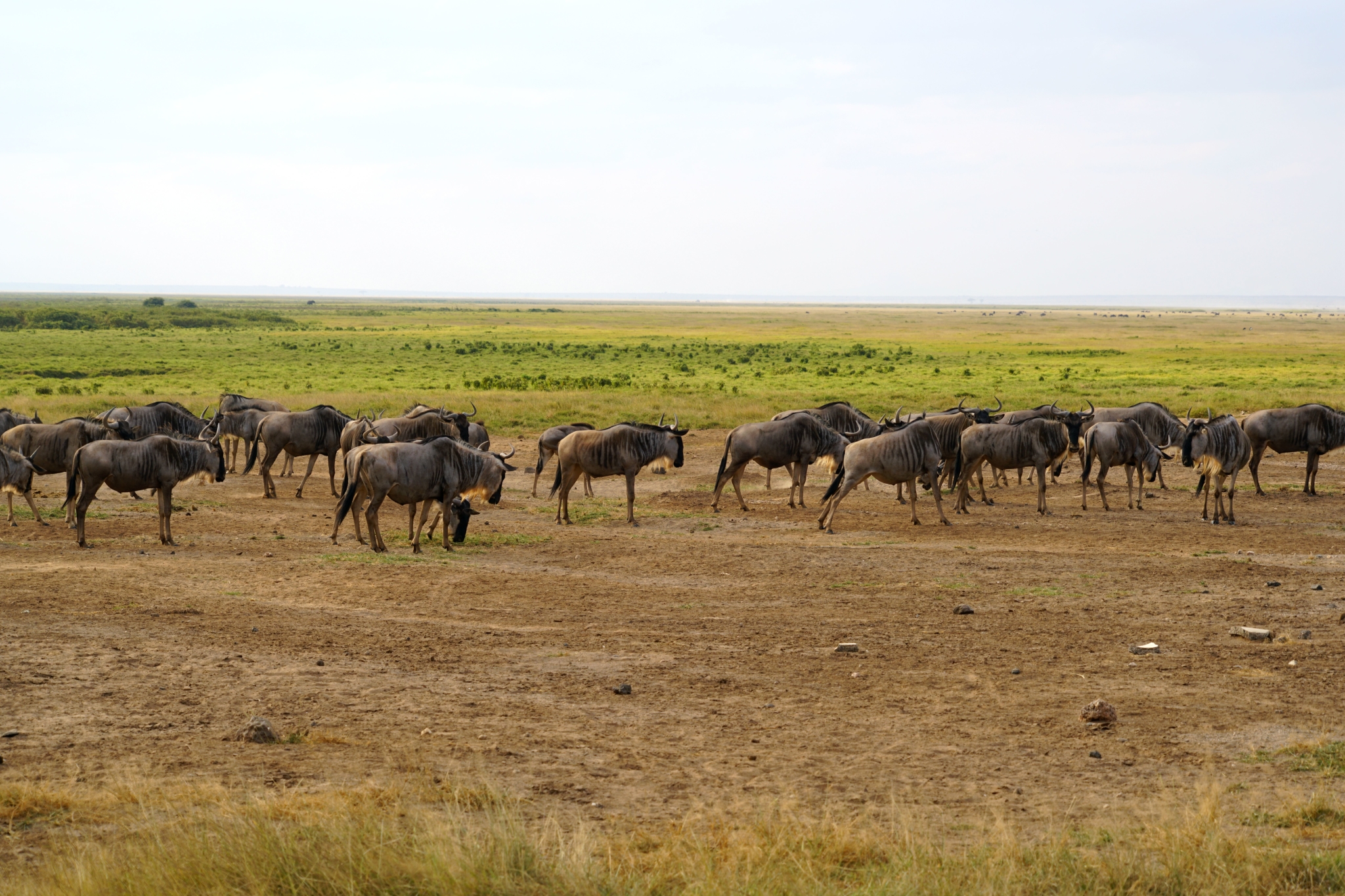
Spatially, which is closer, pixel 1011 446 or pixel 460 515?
pixel 460 515

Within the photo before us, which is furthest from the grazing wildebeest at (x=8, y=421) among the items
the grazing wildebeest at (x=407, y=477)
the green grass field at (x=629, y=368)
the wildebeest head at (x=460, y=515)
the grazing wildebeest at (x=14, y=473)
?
the green grass field at (x=629, y=368)

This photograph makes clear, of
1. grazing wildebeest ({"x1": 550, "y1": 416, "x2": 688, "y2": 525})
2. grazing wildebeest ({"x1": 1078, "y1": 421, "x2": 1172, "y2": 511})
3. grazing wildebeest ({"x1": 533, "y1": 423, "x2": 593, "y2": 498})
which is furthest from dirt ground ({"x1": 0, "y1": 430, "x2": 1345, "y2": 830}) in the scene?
grazing wildebeest ({"x1": 533, "y1": 423, "x2": 593, "y2": 498})

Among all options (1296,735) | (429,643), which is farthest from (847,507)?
(1296,735)

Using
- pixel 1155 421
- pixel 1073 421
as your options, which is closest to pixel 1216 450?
pixel 1073 421

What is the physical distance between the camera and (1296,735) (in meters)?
8.27

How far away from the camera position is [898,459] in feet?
61.2

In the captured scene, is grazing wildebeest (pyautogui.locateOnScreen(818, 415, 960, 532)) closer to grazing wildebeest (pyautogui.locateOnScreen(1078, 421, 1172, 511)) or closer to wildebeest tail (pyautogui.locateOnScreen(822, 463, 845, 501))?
wildebeest tail (pyautogui.locateOnScreen(822, 463, 845, 501))

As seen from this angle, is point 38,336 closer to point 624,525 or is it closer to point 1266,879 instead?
point 624,525

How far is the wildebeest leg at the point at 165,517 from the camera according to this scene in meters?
16.0

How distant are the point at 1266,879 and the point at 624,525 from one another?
1343 cm

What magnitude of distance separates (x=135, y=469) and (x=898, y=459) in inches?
429

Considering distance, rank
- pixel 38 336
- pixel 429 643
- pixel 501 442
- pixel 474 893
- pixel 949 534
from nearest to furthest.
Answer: pixel 474 893
pixel 429 643
pixel 949 534
pixel 501 442
pixel 38 336

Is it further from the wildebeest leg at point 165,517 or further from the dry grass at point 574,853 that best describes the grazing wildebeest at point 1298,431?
the wildebeest leg at point 165,517

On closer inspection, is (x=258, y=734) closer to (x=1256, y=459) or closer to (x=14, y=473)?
(x=14, y=473)
